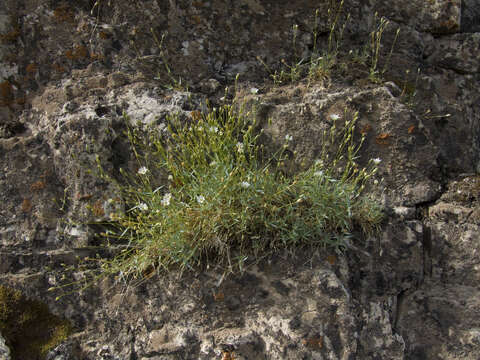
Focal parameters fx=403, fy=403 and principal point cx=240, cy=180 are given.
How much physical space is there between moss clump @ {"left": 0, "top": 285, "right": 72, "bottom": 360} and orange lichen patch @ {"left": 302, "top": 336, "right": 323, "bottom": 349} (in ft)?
5.08

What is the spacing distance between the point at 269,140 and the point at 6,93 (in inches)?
84.1

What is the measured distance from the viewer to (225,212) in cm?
272

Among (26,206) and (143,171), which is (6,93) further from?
(143,171)

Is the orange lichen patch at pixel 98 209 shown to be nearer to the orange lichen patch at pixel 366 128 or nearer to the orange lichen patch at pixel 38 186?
the orange lichen patch at pixel 38 186

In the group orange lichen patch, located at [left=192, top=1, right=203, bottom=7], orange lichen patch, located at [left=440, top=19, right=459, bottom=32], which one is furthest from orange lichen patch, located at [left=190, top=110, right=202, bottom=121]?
orange lichen patch, located at [left=440, top=19, right=459, bottom=32]

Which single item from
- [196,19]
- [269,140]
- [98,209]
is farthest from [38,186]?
[196,19]

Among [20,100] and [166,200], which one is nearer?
[166,200]

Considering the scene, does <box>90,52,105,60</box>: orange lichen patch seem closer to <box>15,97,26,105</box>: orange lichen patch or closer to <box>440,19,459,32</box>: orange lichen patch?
<box>15,97,26,105</box>: orange lichen patch

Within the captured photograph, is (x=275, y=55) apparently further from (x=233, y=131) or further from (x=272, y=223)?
(x=272, y=223)

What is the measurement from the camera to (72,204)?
3.01 metres

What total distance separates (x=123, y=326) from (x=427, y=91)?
10.1 feet

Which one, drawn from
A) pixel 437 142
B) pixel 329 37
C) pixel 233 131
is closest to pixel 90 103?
pixel 233 131

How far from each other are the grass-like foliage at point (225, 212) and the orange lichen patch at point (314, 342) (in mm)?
588

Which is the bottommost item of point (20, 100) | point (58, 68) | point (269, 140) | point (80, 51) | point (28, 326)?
point (28, 326)
